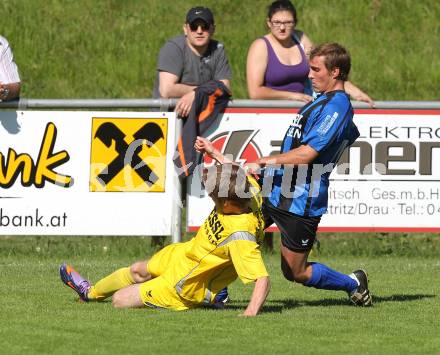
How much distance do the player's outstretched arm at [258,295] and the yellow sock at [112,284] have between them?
39.1 inches

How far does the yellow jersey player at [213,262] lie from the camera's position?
26.5ft

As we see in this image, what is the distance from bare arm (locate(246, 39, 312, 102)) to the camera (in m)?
11.8

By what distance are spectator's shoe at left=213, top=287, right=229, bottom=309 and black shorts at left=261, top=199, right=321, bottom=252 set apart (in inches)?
22.0

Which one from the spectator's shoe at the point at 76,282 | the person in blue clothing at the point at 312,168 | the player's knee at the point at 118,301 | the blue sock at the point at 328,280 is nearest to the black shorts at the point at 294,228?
the person in blue clothing at the point at 312,168

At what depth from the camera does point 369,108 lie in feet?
38.9

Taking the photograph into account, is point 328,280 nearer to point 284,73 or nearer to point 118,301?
point 118,301

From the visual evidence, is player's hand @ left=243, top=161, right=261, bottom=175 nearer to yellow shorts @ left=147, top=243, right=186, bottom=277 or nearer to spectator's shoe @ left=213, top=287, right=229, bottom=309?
yellow shorts @ left=147, top=243, right=186, bottom=277

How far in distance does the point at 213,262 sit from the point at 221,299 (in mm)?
685

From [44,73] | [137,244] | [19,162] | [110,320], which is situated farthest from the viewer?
[44,73]

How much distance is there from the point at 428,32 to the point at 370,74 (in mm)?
1607

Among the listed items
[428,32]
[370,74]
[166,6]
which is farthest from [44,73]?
[428,32]

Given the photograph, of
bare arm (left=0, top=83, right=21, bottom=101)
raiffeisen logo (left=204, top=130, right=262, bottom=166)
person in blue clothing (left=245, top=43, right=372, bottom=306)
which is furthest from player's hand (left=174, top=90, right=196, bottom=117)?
person in blue clothing (left=245, top=43, right=372, bottom=306)

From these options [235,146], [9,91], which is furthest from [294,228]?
[9,91]

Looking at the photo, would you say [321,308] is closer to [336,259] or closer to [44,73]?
[336,259]
